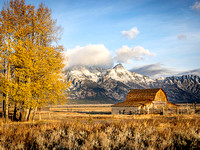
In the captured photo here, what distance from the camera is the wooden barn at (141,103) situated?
52.2 meters

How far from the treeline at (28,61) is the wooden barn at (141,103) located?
3006cm

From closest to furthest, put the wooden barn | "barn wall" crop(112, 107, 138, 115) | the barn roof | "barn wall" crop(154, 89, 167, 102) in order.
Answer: "barn wall" crop(112, 107, 138, 115)
the wooden barn
the barn roof
"barn wall" crop(154, 89, 167, 102)

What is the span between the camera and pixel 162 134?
384 inches

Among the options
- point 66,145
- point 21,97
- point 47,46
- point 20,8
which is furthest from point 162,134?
point 20,8

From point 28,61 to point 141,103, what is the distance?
39.9 metres

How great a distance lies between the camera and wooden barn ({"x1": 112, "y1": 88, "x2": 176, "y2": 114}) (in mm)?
52209

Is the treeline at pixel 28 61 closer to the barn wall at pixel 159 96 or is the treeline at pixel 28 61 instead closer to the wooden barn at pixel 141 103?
the wooden barn at pixel 141 103

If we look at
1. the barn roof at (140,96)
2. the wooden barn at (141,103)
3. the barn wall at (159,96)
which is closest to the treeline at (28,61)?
the wooden barn at (141,103)

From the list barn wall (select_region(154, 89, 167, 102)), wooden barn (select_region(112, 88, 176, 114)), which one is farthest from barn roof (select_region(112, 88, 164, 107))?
barn wall (select_region(154, 89, 167, 102))

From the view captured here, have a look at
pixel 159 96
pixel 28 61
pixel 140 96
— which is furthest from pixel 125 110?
pixel 28 61

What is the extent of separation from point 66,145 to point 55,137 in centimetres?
105

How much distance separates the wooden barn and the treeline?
30.1 meters

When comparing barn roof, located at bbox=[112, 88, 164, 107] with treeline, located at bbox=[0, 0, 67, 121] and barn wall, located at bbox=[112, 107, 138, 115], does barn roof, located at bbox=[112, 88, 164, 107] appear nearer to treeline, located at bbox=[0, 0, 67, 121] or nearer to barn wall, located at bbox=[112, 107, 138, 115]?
barn wall, located at bbox=[112, 107, 138, 115]

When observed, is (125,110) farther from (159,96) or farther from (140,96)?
(159,96)
